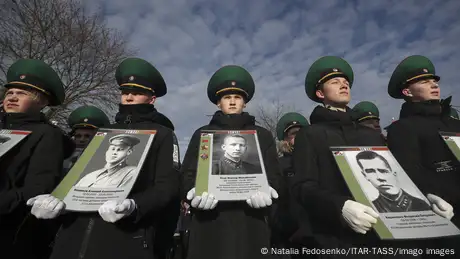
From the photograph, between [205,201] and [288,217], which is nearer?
[205,201]

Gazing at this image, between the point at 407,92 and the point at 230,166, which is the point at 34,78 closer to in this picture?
the point at 230,166

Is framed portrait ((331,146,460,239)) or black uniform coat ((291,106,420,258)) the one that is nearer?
framed portrait ((331,146,460,239))

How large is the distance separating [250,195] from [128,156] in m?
1.19

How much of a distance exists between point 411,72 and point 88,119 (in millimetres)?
5919

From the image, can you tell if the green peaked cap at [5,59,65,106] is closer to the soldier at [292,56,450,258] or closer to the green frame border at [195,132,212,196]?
the green frame border at [195,132,212,196]

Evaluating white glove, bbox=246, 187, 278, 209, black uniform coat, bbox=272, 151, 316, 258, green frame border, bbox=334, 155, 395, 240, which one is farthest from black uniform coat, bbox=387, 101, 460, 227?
white glove, bbox=246, 187, 278, 209

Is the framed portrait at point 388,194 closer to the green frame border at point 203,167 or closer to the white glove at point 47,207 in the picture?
the green frame border at point 203,167

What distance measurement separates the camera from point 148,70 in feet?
11.5

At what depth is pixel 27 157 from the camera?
271 cm

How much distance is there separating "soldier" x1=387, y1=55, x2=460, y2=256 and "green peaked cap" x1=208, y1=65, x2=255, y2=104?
1.68 meters

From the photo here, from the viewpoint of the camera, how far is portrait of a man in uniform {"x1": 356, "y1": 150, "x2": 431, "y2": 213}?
2162 mm

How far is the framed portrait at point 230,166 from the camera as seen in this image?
98.2 inches

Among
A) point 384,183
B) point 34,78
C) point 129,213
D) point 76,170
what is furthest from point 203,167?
point 34,78

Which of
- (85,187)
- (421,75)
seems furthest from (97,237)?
(421,75)
